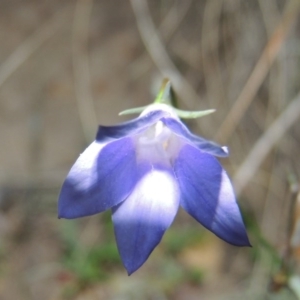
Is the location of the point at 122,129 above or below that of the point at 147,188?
above

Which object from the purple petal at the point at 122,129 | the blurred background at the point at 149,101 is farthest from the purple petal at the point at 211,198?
the blurred background at the point at 149,101

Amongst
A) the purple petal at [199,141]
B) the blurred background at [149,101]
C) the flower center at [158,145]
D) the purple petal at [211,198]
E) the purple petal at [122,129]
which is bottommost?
the blurred background at [149,101]

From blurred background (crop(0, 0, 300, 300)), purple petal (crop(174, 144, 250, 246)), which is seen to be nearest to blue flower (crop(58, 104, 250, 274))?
purple petal (crop(174, 144, 250, 246))

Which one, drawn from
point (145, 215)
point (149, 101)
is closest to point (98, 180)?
point (145, 215)

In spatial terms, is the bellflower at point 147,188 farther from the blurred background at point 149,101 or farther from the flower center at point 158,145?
the blurred background at point 149,101

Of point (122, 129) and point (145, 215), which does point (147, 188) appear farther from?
point (122, 129)

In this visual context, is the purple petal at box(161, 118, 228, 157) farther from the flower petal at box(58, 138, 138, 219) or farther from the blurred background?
the blurred background

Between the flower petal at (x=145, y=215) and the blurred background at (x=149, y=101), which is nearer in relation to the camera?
the flower petal at (x=145, y=215)

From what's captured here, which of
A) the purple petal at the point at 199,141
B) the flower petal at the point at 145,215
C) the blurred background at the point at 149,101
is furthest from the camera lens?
the blurred background at the point at 149,101
